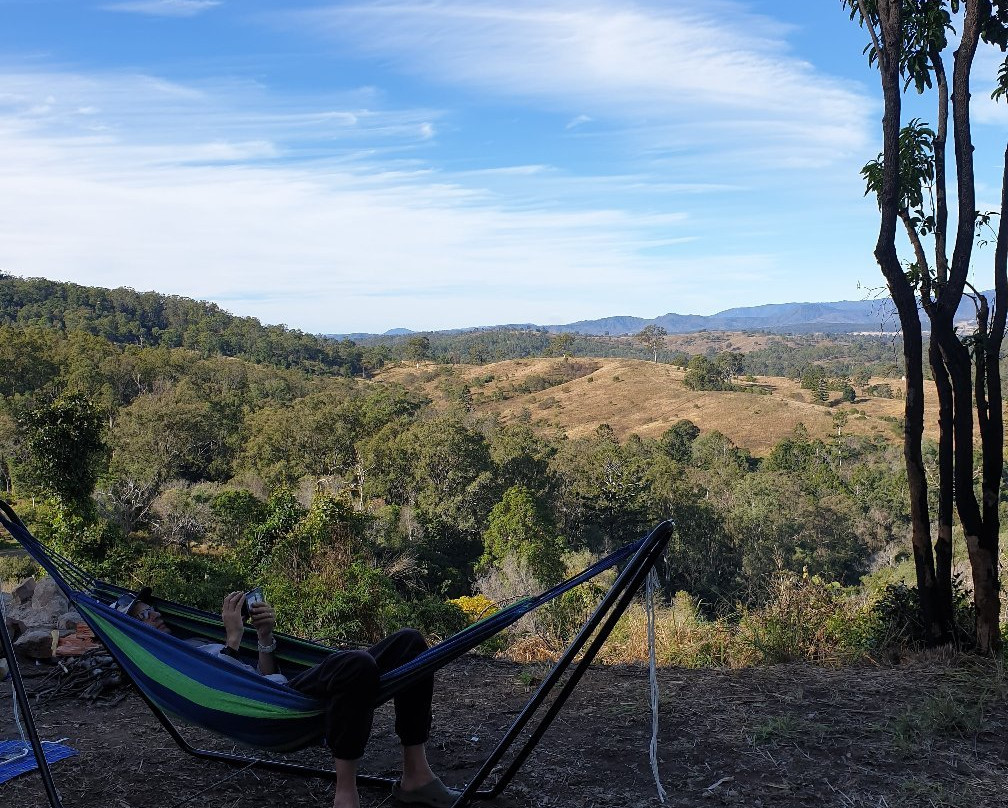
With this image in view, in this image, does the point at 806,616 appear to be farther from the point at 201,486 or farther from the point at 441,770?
the point at 201,486

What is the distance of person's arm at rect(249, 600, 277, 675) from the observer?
8.60 feet

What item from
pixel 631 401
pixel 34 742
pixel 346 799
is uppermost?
pixel 34 742

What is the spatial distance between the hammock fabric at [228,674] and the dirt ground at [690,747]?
43cm

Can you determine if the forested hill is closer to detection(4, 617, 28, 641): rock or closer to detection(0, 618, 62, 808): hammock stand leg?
detection(4, 617, 28, 641): rock

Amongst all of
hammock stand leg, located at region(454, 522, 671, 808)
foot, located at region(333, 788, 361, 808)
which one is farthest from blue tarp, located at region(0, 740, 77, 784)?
hammock stand leg, located at region(454, 522, 671, 808)

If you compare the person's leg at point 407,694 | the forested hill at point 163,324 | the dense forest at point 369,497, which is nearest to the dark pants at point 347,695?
the person's leg at point 407,694

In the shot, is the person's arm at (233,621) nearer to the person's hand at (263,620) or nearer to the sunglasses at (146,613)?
the person's hand at (263,620)

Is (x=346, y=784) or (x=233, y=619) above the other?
(x=233, y=619)

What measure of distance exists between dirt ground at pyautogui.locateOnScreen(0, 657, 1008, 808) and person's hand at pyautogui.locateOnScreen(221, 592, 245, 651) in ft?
1.48

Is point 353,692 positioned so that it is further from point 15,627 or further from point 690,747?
point 15,627

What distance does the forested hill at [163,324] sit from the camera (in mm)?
52216

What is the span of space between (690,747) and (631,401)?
2079 inches

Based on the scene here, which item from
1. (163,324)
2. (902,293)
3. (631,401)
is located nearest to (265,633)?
(902,293)

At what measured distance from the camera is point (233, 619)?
2.75 meters
